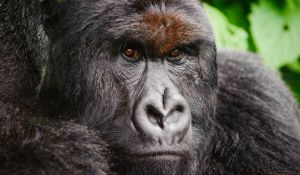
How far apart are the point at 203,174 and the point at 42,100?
54.2 inches

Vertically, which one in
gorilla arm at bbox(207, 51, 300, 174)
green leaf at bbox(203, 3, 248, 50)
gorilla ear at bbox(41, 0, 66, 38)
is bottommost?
gorilla arm at bbox(207, 51, 300, 174)

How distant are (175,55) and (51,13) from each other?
872 mm

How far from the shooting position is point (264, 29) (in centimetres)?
711

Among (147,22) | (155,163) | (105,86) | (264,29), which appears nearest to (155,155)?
(155,163)

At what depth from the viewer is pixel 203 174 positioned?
5.32 metres

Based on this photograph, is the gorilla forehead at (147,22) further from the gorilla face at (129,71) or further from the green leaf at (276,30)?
the green leaf at (276,30)

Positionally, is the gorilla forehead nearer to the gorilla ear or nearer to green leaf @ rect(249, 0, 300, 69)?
the gorilla ear

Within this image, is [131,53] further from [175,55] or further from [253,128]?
[253,128]

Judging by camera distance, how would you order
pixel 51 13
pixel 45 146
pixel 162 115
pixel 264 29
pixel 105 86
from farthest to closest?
pixel 264 29
pixel 51 13
pixel 105 86
pixel 162 115
pixel 45 146

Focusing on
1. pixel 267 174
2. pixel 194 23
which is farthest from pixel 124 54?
A: pixel 267 174

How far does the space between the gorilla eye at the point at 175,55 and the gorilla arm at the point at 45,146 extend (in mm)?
745

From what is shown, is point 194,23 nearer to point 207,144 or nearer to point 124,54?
point 124,54

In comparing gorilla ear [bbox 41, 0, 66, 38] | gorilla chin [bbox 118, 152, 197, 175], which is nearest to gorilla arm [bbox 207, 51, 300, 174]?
gorilla chin [bbox 118, 152, 197, 175]

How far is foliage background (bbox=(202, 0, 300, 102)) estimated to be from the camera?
22.9 feet
